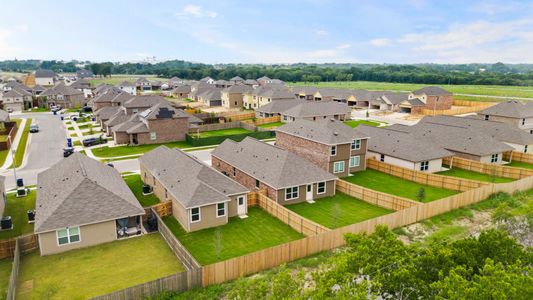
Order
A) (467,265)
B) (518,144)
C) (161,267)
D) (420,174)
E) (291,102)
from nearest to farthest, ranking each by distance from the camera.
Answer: (467,265)
(161,267)
(420,174)
(518,144)
(291,102)

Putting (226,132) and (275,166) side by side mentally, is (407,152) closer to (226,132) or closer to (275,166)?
(275,166)

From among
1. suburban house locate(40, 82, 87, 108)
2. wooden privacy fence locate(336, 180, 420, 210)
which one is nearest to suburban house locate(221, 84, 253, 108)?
suburban house locate(40, 82, 87, 108)

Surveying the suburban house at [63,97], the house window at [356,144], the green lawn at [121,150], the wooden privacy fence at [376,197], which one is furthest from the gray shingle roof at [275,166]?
the suburban house at [63,97]

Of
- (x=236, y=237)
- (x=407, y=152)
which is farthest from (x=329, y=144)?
(x=236, y=237)

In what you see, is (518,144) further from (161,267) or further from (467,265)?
(161,267)

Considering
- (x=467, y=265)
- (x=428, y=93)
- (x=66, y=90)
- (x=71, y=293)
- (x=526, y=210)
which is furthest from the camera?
(x=66, y=90)

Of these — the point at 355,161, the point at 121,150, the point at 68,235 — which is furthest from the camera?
the point at 121,150

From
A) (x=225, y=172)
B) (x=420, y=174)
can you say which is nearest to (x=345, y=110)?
(x=420, y=174)
